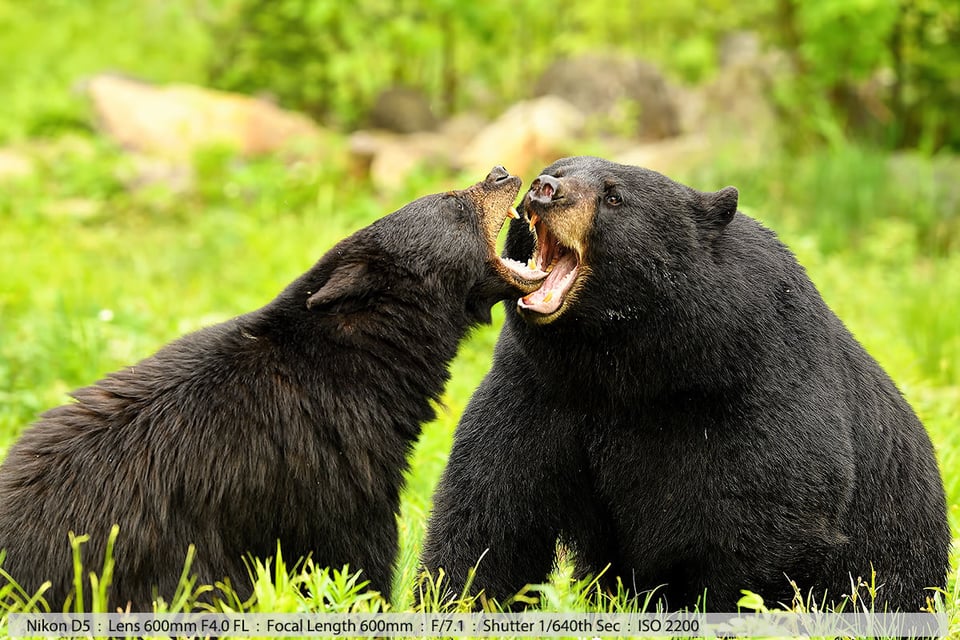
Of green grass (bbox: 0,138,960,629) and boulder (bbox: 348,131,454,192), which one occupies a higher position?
boulder (bbox: 348,131,454,192)

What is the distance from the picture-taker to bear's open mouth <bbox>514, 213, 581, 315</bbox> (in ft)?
Answer: 12.2

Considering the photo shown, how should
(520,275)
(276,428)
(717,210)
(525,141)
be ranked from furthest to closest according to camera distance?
(525,141) < (520,275) < (717,210) < (276,428)

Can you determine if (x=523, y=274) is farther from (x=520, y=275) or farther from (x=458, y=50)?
(x=458, y=50)

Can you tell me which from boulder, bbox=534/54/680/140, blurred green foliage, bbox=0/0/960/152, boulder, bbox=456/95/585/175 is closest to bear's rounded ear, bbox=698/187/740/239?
boulder, bbox=456/95/585/175

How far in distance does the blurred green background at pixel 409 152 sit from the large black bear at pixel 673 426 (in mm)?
520

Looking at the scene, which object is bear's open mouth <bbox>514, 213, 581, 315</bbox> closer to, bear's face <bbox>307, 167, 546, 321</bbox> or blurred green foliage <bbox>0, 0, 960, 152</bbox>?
bear's face <bbox>307, 167, 546, 321</bbox>

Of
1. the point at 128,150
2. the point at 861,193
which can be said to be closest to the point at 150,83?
the point at 128,150

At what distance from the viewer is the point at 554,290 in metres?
3.81

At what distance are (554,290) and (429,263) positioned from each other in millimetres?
428

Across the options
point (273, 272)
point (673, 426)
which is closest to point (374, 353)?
point (673, 426)

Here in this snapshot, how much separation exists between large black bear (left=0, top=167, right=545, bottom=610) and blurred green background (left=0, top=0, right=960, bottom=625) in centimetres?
75

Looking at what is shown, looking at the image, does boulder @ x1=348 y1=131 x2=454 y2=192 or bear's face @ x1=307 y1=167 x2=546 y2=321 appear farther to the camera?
boulder @ x1=348 y1=131 x2=454 y2=192

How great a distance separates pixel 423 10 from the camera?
1534cm

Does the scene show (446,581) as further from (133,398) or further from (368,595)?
(133,398)
